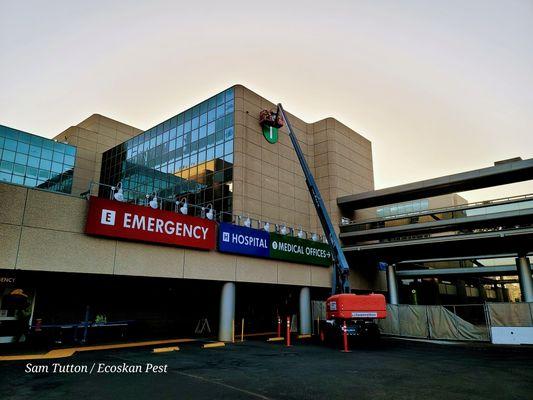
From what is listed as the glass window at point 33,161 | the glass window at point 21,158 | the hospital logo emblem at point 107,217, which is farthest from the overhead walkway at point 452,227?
the glass window at point 21,158

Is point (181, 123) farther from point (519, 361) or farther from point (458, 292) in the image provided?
point (458, 292)

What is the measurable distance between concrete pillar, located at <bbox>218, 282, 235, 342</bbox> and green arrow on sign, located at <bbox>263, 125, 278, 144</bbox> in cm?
1581

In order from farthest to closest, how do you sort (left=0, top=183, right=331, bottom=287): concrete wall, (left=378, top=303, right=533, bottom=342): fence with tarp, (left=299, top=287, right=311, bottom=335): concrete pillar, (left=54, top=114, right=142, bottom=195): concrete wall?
1. (left=54, top=114, right=142, bottom=195): concrete wall
2. (left=299, top=287, right=311, bottom=335): concrete pillar
3. (left=378, top=303, right=533, bottom=342): fence with tarp
4. (left=0, top=183, right=331, bottom=287): concrete wall

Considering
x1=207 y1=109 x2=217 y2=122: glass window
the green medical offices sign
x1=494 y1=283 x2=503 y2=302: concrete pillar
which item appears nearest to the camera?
the green medical offices sign

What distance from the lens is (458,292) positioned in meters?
63.3

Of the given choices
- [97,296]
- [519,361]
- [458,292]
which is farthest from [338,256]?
[458,292]

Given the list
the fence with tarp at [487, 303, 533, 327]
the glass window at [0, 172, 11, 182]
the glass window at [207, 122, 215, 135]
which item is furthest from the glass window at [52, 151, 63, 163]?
the fence with tarp at [487, 303, 533, 327]

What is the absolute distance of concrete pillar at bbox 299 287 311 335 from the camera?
27.9 meters

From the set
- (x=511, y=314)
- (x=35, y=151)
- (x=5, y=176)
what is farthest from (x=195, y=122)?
(x=511, y=314)

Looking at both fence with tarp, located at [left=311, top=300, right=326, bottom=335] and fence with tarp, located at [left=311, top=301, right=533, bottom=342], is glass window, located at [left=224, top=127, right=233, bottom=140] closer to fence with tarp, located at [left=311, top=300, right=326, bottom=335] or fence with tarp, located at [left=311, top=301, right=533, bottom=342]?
fence with tarp, located at [left=311, top=300, right=326, bottom=335]

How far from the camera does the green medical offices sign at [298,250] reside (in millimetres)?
25641

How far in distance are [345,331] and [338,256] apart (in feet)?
20.0

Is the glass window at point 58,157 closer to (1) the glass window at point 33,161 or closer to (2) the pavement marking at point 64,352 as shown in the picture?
(1) the glass window at point 33,161

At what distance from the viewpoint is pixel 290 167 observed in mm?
35906
